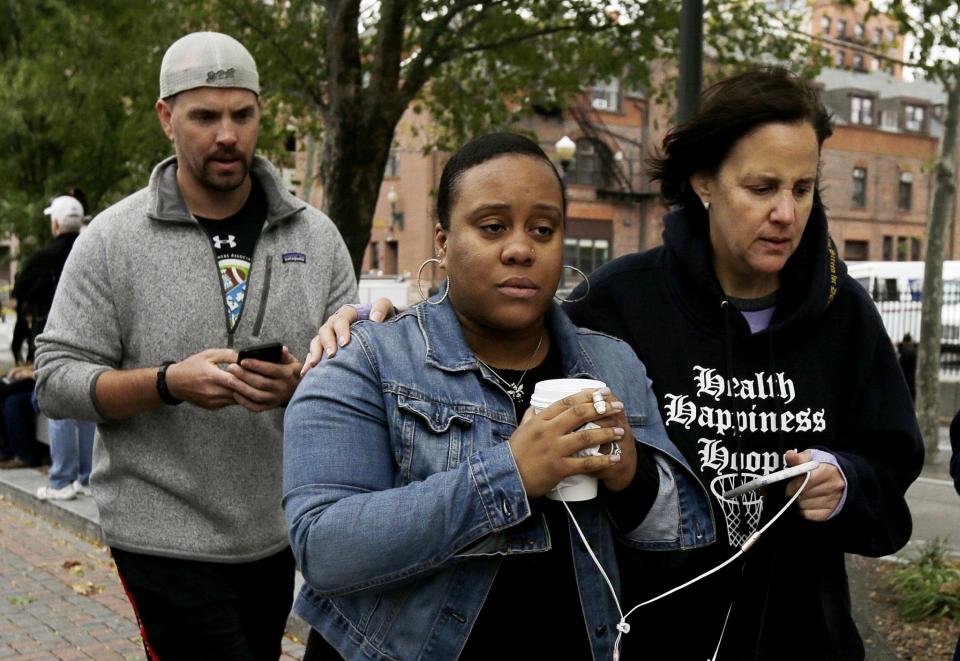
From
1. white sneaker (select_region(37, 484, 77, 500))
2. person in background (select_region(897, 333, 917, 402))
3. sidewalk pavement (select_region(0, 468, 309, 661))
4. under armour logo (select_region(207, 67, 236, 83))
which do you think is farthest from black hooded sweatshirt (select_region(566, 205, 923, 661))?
person in background (select_region(897, 333, 917, 402))

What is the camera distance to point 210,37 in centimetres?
310

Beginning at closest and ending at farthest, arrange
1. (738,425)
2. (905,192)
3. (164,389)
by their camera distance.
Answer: (738,425) < (164,389) < (905,192)

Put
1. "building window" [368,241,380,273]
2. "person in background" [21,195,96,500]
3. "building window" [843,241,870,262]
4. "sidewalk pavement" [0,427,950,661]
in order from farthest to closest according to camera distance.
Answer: "building window" [843,241,870,262], "building window" [368,241,380,273], "person in background" [21,195,96,500], "sidewalk pavement" [0,427,950,661]

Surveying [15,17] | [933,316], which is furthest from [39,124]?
[933,316]

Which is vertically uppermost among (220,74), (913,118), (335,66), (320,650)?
(913,118)

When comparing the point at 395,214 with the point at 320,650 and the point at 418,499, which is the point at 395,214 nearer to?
the point at 320,650

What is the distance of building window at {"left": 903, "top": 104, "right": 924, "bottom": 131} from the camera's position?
5331 centimetres

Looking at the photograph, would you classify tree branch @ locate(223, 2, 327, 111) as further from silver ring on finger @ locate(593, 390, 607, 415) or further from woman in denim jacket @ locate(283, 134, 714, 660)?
silver ring on finger @ locate(593, 390, 607, 415)

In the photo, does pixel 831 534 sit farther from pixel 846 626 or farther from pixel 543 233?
pixel 543 233

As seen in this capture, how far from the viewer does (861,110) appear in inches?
2067

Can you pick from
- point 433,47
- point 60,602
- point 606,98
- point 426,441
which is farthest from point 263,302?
point 606,98

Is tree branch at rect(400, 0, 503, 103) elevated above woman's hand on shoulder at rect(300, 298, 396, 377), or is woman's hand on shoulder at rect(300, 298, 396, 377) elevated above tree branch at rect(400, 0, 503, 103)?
tree branch at rect(400, 0, 503, 103)

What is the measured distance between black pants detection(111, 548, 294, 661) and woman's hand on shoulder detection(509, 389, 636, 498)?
1499mm

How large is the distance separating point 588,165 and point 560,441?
43238 mm
